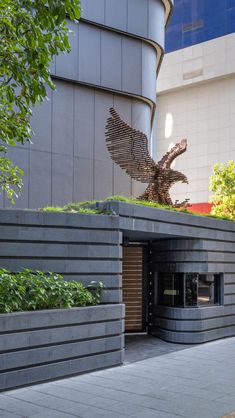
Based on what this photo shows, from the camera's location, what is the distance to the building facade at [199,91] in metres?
41.8

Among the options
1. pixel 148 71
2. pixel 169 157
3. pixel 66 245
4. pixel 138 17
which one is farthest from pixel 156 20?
pixel 66 245

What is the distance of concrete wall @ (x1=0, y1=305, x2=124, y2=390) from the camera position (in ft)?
27.9

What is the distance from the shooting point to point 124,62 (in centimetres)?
1869

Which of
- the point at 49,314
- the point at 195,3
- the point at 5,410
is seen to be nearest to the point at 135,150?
the point at 49,314

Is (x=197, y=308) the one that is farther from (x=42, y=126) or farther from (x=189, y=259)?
(x=42, y=126)

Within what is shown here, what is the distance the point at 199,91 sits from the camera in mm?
44031

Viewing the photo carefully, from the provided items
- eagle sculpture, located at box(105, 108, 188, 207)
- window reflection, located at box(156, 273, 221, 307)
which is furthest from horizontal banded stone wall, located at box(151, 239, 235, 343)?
eagle sculpture, located at box(105, 108, 188, 207)

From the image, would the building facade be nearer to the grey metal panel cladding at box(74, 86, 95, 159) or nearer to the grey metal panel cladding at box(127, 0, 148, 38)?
the grey metal panel cladding at box(127, 0, 148, 38)

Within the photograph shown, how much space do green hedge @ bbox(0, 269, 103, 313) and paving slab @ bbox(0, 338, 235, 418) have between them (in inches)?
52.3

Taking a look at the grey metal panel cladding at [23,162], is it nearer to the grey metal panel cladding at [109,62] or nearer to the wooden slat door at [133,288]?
the grey metal panel cladding at [109,62]

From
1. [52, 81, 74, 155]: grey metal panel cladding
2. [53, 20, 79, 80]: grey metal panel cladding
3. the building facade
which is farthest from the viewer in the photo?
the building facade

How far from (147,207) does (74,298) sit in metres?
3.25

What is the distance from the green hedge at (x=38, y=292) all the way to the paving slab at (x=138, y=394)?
4.36 feet

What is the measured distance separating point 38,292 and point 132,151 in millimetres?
6933
